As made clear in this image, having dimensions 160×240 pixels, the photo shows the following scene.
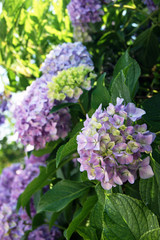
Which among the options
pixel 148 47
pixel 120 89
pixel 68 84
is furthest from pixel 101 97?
pixel 148 47

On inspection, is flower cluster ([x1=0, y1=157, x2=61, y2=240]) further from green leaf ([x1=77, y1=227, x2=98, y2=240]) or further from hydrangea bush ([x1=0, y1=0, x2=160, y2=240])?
green leaf ([x1=77, y1=227, x2=98, y2=240])

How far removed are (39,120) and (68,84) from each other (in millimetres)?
137

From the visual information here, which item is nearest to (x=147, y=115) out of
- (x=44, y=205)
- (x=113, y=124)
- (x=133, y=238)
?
(x=113, y=124)

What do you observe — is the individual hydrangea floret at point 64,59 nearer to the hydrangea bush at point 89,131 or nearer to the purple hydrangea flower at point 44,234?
the hydrangea bush at point 89,131

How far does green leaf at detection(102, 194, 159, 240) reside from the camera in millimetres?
427

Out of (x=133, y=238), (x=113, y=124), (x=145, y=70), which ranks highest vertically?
(x=113, y=124)

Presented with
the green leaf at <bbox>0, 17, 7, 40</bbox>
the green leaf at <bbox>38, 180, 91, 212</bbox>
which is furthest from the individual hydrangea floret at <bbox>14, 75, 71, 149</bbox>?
the green leaf at <bbox>0, 17, 7, 40</bbox>

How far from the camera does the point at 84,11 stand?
109 cm

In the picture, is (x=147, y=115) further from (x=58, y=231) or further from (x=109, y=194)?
(x=58, y=231)

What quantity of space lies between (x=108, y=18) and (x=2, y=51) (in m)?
0.43

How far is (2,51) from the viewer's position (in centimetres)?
117

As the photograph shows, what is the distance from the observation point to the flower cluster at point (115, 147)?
458 mm

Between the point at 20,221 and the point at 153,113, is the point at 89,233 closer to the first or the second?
the point at 153,113

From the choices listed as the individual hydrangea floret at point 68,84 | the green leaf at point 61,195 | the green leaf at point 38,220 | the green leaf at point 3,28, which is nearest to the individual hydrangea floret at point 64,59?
the individual hydrangea floret at point 68,84
